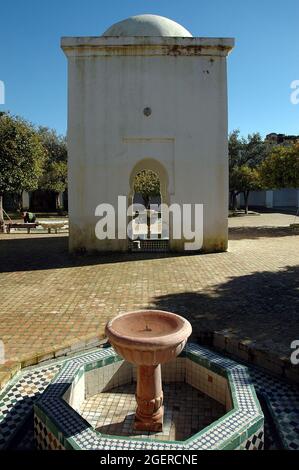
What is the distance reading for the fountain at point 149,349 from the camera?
343 centimetres

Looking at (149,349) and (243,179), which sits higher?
(243,179)

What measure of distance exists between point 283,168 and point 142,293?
49.2 feet

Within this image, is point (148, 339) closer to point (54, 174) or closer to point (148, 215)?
point (148, 215)

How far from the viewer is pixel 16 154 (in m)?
19.0

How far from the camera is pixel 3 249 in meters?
Answer: 14.0

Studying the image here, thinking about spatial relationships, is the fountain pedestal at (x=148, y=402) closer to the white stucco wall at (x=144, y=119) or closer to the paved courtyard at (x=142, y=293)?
the paved courtyard at (x=142, y=293)

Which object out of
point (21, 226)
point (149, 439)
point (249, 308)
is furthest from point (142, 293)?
point (21, 226)

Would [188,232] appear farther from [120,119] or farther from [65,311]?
[65,311]

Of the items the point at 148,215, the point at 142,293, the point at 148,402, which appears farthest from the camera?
the point at 148,215

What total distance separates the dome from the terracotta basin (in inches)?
461

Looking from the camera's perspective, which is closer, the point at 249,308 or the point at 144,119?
the point at 249,308

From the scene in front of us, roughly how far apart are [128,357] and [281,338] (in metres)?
2.92

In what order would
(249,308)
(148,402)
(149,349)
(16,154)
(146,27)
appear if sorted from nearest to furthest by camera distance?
(149,349)
(148,402)
(249,308)
(146,27)
(16,154)

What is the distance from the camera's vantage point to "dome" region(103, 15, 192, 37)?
1278 cm
